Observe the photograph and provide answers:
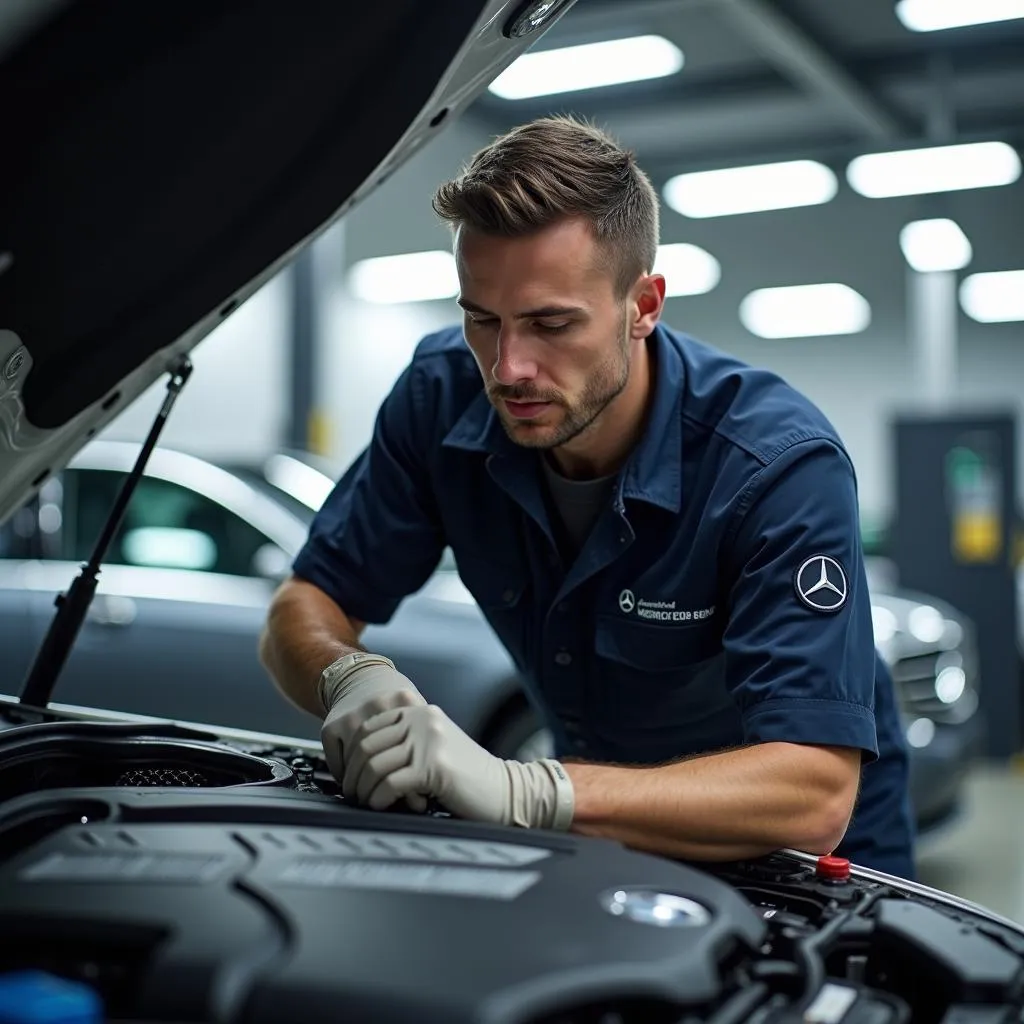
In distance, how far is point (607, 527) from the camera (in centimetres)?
152

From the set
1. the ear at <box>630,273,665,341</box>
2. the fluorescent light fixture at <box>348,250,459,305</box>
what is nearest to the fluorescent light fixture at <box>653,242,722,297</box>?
the fluorescent light fixture at <box>348,250,459,305</box>

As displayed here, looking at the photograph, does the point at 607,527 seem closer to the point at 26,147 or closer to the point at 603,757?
the point at 603,757

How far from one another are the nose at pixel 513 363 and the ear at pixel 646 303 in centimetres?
18

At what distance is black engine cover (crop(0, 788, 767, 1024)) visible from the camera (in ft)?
2.26

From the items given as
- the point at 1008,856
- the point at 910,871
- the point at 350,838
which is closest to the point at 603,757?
the point at 910,871

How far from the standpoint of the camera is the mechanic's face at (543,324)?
4.37ft

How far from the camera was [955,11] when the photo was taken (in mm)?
5117

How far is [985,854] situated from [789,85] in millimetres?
4938

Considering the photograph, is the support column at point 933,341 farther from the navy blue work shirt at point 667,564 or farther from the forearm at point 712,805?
the forearm at point 712,805

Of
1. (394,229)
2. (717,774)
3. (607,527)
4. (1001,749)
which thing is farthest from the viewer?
(394,229)

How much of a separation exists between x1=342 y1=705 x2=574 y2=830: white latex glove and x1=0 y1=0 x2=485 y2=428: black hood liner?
44cm

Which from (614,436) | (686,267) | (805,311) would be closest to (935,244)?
(686,267)

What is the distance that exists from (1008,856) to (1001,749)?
6.46 ft

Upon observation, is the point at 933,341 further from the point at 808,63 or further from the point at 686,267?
the point at 686,267
